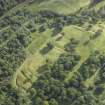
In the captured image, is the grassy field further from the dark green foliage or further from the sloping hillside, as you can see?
the dark green foliage

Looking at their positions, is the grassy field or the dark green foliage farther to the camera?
the dark green foliage

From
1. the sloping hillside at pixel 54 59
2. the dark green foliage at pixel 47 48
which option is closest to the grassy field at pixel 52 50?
the sloping hillside at pixel 54 59

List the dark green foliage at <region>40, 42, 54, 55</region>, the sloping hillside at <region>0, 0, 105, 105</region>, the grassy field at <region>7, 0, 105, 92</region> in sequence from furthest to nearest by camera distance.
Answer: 1. the dark green foliage at <region>40, 42, 54, 55</region>
2. the grassy field at <region>7, 0, 105, 92</region>
3. the sloping hillside at <region>0, 0, 105, 105</region>

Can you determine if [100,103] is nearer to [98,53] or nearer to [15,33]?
[98,53]

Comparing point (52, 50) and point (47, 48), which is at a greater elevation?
point (47, 48)

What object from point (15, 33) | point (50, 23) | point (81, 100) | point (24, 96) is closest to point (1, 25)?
point (15, 33)

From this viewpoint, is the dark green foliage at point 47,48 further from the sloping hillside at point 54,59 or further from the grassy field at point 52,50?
the grassy field at point 52,50

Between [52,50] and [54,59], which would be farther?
[52,50]

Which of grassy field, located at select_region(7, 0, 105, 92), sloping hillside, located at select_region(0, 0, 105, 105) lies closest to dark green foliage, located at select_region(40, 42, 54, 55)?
sloping hillside, located at select_region(0, 0, 105, 105)

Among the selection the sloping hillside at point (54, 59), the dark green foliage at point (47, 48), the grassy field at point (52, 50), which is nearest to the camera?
the sloping hillside at point (54, 59)

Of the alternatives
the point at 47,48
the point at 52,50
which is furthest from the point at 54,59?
the point at 47,48

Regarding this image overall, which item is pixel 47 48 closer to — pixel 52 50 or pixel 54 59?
pixel 52 50
